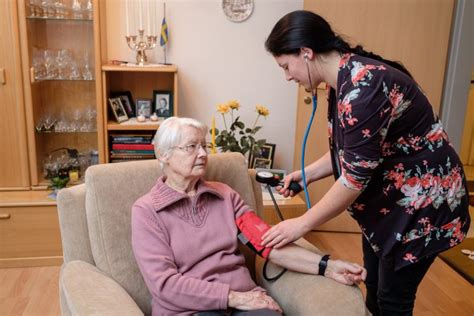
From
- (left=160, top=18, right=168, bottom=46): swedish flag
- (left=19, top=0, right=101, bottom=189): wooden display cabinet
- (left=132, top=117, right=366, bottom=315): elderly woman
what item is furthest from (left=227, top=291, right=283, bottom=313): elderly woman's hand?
(left=160, top=18, right=168, bottom=46): swedish flag

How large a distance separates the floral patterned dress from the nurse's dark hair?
0.19 ft

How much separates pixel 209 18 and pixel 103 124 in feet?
3.07

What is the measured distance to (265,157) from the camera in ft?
10.0

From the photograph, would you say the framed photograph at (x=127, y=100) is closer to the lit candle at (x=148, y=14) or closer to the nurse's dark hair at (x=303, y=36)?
the lit candle at (x=148, y=14)

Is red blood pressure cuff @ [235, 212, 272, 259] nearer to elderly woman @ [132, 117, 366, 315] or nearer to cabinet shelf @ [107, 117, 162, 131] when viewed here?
elderly woman @ [132, 117, 366, 315]

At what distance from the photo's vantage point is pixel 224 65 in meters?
3.04

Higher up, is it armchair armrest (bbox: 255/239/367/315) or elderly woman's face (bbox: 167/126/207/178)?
elderly woman's face (bbox: 167/126/207/178)

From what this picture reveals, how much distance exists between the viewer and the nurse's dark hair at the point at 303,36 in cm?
126

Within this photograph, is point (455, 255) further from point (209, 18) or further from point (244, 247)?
point (209, 18)

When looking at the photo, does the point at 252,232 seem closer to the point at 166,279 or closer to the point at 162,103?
the point at 166,279

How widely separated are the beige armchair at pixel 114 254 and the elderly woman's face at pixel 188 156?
0.13 m

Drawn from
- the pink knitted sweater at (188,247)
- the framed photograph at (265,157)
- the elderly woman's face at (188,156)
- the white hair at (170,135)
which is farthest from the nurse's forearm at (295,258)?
the framed photograph at (265,157)

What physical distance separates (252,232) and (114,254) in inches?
17.3

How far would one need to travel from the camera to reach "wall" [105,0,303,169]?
2.89 meters
